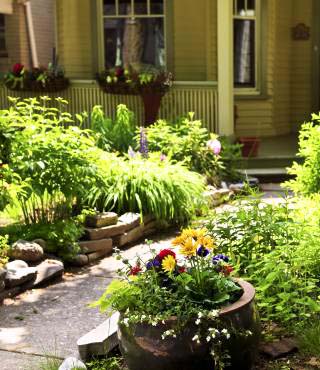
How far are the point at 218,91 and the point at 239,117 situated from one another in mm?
1974

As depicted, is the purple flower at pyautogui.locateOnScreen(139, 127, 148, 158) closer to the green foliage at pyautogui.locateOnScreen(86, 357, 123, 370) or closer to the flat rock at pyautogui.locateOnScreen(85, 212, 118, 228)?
the flat rock at pyautogui.locateOnScreen(85, 212, 118, 228)

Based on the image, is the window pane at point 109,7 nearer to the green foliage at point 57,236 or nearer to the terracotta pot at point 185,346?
the green foliage at point 57,236

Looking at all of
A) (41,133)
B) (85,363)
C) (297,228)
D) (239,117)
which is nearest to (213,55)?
(239,117)

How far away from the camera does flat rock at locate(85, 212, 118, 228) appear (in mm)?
6163

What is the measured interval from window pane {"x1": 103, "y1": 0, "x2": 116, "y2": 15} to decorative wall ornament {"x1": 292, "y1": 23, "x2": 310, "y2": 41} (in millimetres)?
3322

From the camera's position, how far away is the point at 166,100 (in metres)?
10.5

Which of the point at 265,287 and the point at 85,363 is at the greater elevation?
the point at 265,287

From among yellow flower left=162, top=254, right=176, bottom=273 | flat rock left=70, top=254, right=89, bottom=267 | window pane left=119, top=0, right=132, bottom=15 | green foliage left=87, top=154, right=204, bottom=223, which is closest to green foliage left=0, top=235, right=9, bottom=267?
flat rock left=70, top=254, right=89, bottom=267

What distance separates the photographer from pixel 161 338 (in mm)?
3082

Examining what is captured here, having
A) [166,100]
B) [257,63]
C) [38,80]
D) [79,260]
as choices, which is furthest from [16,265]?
[257,63]

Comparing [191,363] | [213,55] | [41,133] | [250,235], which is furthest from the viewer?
[213,55]

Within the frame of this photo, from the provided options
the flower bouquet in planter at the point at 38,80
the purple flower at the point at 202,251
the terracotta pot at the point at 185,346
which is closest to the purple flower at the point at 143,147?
the flower bouquet in planter at the point at 38,80

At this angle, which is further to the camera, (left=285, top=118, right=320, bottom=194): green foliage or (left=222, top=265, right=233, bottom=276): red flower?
(left=285, top=118, right=320, bottom=194): green foliage

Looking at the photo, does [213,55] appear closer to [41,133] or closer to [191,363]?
[41,133]
